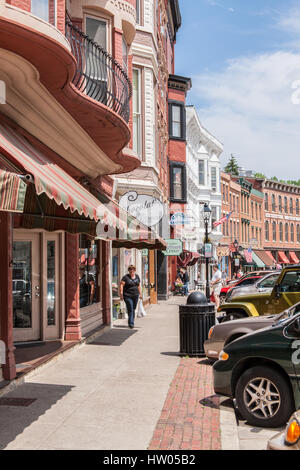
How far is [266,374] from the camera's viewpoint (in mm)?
7020

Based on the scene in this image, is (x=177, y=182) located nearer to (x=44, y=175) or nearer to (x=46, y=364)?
(x=46, y=364)

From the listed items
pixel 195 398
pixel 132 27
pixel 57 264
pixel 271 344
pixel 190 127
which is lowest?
pixel 195 398

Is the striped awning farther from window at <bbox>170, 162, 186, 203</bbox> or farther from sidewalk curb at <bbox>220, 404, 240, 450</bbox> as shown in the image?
window at <bbox>170, 162, 186, 203</bbox>

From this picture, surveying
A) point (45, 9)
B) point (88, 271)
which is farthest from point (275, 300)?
point (45, 9)

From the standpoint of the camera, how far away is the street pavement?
6.29 metres

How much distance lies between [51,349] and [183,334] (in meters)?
2.71

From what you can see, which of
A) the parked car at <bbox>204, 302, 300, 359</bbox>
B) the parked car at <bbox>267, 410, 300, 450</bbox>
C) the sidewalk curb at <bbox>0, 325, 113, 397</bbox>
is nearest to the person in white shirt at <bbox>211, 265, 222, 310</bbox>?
the sidewalk curb at <bbox>0, 325, 113, 397</bbox>

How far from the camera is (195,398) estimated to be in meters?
8.49

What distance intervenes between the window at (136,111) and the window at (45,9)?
11.6 meters

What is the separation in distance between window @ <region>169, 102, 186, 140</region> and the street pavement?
91.9 feet

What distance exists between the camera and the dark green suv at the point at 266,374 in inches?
270

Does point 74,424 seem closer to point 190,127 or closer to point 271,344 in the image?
point 271,344

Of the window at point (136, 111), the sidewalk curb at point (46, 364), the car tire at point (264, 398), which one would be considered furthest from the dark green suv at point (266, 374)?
the window at point (136, 111)
